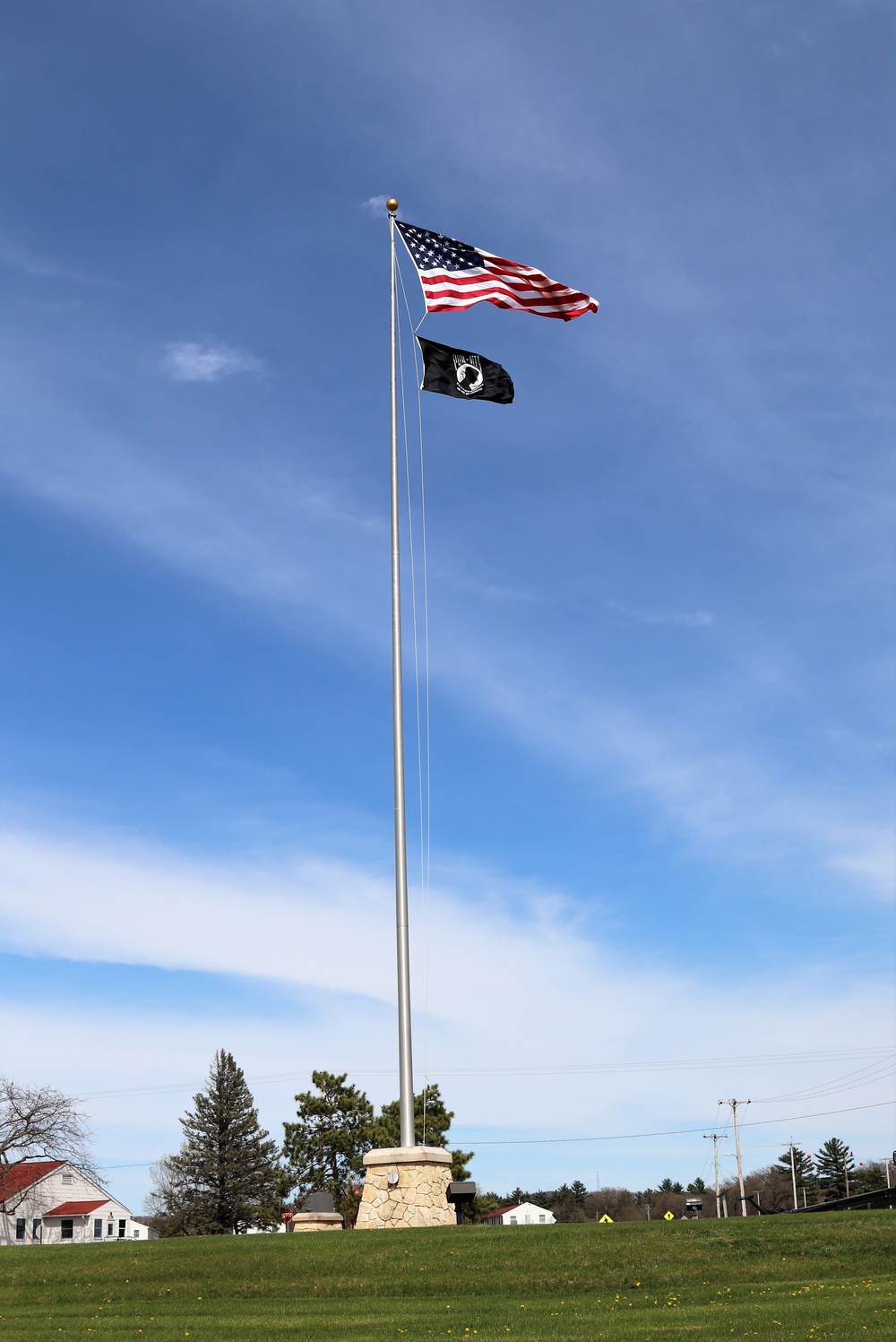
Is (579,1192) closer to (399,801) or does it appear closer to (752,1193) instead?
(752,1193)

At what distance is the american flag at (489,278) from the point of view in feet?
79.3

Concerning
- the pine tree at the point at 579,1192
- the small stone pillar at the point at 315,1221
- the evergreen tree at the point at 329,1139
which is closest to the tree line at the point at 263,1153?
the evergreen tree at the point at 329,1139

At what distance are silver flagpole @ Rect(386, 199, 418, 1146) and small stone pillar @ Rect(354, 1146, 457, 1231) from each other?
1.12 feet

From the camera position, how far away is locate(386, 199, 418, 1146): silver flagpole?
69.3ft

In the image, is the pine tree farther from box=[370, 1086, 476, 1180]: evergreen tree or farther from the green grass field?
the green grass field

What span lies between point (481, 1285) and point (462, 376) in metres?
16.7

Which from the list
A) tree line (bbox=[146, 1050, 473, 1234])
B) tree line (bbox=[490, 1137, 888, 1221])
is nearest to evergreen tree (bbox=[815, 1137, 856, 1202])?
tree line (bbox=[490, 1137, 888, 1221])

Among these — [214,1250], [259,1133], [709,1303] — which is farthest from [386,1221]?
[259,1133]

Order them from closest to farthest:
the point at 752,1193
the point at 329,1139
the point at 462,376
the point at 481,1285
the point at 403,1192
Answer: the point at 481,1285 → the point at 403,1192 → the point at 462,376 → the point at 329,1139 → the point at 752,1193

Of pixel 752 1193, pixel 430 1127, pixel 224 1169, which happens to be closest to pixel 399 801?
pixel 430 1127

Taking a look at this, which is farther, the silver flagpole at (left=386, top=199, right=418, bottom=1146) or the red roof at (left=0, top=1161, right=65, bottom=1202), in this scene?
the red roof at (left=0, top=1161, right=65, bottom=1202)

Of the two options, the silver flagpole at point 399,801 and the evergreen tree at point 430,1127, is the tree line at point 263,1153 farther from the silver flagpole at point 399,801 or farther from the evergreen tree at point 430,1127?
the silver flagpole at point 399,801

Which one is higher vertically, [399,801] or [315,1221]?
[399,801]

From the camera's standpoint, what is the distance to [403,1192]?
20484mm
